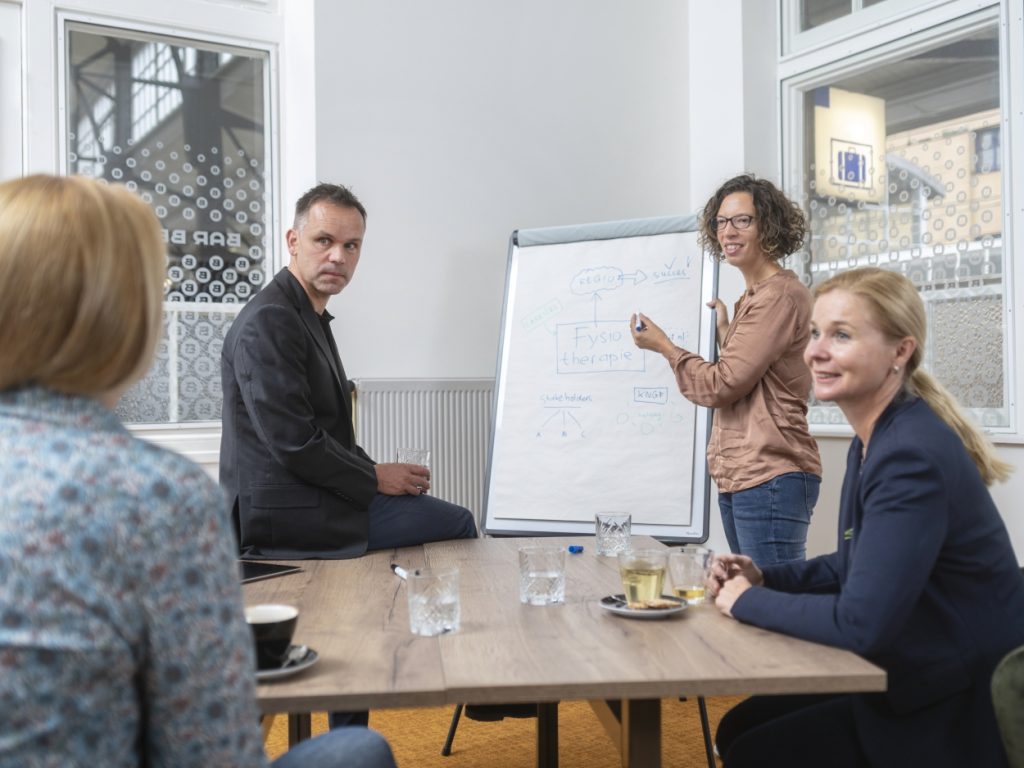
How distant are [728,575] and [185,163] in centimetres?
304

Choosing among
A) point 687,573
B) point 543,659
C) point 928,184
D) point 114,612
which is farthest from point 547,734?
point 928,184

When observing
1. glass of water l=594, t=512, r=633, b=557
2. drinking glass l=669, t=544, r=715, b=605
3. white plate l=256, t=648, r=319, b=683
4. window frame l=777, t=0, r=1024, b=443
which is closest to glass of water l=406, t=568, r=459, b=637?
white plate l=256, t=648, r=319, b=683

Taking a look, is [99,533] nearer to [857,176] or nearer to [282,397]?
[282,397]

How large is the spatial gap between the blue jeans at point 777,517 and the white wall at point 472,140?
68.0 inches

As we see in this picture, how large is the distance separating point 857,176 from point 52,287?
3647mm

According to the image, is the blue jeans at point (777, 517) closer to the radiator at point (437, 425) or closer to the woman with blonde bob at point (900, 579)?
the woman with blonde bob at point (900, 579)

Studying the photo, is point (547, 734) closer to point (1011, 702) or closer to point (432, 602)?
point (432, 602)

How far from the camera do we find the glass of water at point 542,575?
60.8 inches

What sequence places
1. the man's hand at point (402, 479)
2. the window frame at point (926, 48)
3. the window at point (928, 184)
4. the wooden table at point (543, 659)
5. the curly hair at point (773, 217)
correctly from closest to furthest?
the wooden table at point (543, 659) → the man's hand at point (402, 479) → the curly hair at point (773, 217) → the window frame at point (926, 48) → the window at point (928, 184)

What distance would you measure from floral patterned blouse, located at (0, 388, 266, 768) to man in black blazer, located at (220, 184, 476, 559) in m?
1.31

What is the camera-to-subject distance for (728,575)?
5.23 feet

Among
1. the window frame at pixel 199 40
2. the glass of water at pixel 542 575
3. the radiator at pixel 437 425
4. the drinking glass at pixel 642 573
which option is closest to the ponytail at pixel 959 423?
the drinking glass at pixel 642 573

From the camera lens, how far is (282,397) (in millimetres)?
2262

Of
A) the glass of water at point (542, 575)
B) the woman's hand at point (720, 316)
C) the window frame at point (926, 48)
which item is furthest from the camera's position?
the window frame at point (926, 48)
